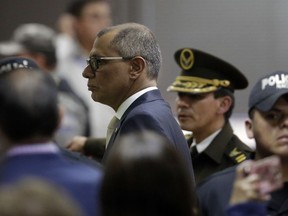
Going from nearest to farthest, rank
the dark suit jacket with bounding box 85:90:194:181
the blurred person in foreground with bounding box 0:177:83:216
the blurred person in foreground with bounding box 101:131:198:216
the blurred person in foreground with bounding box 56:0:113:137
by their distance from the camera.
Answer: the blurred person in foreground with bounding box 0:177:83:216, the blurred person in foreground with bounding box 101:131:198:216, the dark suit jacket with bounding box 85:90:194:181, the blurred person in foreground with bounding box 56:0:113:137

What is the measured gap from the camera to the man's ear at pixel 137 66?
5055 millimetres

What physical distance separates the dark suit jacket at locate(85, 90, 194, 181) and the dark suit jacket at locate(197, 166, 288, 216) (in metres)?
0.31

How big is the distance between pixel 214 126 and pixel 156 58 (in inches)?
47.5

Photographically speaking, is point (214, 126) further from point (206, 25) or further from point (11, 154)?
point (11, 154)

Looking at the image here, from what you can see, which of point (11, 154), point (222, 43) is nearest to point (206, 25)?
point (222, 43)

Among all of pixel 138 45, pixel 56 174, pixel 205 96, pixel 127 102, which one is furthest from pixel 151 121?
pixel 205 96

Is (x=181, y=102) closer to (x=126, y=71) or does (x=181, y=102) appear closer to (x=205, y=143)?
(x=205, y=143)

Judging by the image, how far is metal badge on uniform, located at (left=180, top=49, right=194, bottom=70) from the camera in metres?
6.51

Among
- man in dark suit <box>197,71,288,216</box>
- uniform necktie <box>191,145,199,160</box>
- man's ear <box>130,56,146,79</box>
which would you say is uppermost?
man's ear <box>130,56,146,79</box>

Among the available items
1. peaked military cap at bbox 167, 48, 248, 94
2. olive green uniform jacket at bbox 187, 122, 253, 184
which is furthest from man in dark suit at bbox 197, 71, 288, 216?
peaked military cap at bbox 167, 48, 248, 94

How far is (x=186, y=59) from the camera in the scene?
6531 mm

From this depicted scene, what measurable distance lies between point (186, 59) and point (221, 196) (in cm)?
236

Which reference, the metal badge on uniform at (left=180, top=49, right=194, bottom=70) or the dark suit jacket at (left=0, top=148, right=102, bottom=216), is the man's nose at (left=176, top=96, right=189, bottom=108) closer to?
the metal badge on uniform at (left=180, top=49, right=194, bottom=70)

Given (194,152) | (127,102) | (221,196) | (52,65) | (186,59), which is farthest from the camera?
(52,65)
